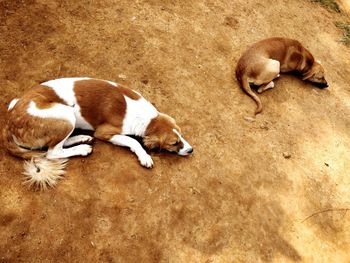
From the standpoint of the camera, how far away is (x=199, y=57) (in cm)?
585

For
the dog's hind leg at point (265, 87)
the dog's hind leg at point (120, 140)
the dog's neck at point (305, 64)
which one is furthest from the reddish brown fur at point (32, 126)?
the dog's neck at point (305, 64)

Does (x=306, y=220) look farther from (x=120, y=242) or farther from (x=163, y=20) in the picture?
(x=163, y=20)

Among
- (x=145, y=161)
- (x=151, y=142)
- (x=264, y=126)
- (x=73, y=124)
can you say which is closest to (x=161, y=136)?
(x=151, y=142)

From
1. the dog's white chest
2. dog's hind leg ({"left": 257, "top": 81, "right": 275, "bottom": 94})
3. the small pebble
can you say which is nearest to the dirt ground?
the small pebble

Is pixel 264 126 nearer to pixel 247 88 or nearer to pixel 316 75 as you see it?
pixel 247 88

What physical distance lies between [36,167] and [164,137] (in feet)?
4.91

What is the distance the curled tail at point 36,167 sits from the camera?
3680 millimetres

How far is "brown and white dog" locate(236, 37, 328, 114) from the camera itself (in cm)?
553

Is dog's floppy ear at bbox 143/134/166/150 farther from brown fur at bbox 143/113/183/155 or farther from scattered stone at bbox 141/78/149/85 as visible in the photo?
scattered stone at bbox 141/78/149/85

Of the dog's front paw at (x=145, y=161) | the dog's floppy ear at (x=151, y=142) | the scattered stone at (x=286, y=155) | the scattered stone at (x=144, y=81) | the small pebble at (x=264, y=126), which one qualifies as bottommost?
the dog's front paw at (x=145, y=161)

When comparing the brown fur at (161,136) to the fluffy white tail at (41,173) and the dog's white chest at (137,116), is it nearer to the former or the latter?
the dog's white chest at (137,116)

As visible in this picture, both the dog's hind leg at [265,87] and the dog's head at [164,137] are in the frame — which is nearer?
the dog's head at [164,137]

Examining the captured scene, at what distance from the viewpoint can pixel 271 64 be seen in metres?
5.59

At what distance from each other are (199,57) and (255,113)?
1410 millimetres
